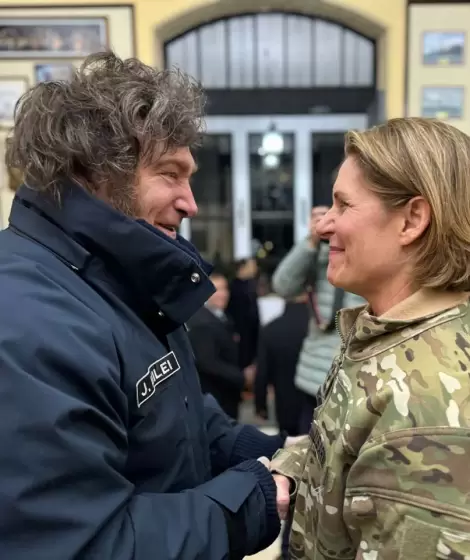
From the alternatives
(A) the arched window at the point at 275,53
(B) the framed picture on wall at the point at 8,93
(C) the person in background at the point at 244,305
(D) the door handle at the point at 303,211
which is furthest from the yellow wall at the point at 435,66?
(B) the framed picture on wall at the point at 8,93

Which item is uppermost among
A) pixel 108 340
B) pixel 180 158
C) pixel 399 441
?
pixel 180 158

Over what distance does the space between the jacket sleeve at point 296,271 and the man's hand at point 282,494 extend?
1215 mm

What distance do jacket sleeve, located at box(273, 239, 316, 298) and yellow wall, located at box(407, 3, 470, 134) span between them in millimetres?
2154

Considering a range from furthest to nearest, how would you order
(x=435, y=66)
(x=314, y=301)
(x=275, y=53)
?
(x=275, y=53) < (x=435, y=66) < (x=314, y=301)

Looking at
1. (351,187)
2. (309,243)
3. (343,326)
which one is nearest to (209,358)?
(309,243)

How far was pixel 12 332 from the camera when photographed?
28.5 inches

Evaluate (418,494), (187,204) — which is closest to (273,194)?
(187,204)

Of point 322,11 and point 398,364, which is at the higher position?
point 322,11

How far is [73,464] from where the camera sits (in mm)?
709

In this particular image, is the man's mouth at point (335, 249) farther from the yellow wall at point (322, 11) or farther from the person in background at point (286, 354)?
the yellow wall at point (322, 11)

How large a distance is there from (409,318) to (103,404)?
0.47 m

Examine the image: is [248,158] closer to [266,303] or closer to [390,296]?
[266,303]

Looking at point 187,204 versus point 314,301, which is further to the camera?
point 314,301

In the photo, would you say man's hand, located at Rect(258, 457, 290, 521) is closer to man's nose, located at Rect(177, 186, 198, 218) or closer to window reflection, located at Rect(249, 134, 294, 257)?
man's nose, located at Rect(177, 186, 198, 218)
